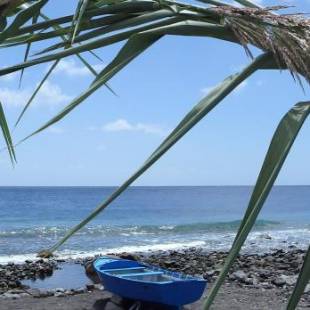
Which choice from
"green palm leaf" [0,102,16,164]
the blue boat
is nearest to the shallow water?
the blue boat

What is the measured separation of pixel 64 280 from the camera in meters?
14.9

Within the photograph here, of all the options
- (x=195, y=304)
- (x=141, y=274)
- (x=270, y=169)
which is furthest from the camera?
(x=195, y=304)

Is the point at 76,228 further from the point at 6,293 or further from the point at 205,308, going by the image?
the point at 6,293

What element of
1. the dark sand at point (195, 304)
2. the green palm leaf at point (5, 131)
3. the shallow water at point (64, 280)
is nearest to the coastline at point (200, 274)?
the dark sand at point (195, 304)

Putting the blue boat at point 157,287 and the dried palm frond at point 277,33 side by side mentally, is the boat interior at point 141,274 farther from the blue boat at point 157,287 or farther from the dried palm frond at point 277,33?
the dried palm frond at point 277,33

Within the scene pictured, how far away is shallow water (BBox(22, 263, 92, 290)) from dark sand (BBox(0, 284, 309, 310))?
2.03m

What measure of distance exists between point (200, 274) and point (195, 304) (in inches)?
198

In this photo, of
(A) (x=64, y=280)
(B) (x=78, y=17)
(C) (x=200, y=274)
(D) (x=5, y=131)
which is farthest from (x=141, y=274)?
(B) (x=78, y=17)

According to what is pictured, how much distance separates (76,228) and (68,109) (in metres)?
0.19

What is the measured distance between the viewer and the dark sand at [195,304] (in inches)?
417

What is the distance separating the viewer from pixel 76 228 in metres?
0.99

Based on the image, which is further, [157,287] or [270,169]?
[157,287]

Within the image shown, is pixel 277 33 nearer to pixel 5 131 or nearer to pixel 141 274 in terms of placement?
pixel 5 131

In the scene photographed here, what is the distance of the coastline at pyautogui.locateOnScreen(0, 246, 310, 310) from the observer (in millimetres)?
11219
